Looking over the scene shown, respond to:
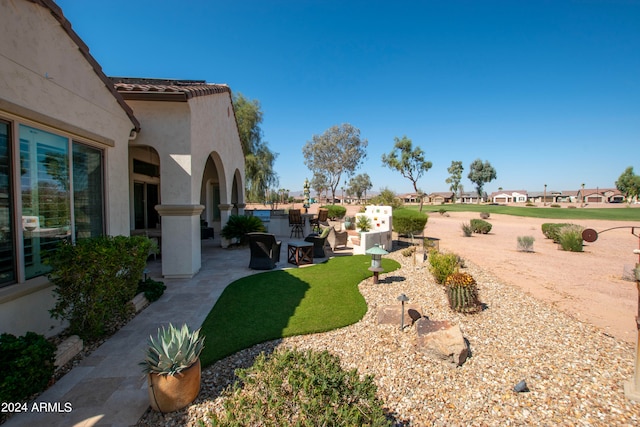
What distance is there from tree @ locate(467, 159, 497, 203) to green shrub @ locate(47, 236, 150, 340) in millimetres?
85386

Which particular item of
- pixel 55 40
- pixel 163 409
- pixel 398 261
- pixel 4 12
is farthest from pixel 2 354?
pixel 398 261

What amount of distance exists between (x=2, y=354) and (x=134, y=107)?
6.02 meters

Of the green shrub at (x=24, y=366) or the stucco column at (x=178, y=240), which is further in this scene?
the stucco column at (x=178, y=240)

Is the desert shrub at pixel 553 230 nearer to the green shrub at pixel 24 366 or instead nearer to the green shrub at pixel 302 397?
the green shrub at pixel 302 397

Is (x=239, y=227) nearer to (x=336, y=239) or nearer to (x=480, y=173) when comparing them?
(x=336, y=239)

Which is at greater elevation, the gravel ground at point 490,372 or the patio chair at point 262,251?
A: the patio chair at point 262,251

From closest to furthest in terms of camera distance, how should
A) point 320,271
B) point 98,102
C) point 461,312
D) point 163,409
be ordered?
point 163,409
point 98,102
point 461,312
point 320,271

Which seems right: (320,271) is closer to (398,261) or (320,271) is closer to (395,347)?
(398,261)

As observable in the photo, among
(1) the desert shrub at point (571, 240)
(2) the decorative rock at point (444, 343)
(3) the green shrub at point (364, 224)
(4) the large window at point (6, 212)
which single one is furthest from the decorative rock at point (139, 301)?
(1) the desert shrub at point (571, 240)

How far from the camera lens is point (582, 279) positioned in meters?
8.86

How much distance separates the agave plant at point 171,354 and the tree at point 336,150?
41849 mm

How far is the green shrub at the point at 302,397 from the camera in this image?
2174 mm

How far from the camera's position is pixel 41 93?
4082 mm

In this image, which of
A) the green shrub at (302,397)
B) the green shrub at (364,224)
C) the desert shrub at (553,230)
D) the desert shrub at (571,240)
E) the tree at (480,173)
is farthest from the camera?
the tree at (480,173)
